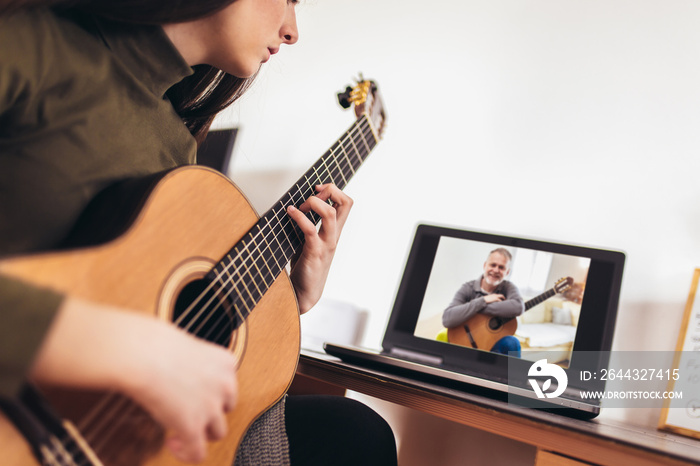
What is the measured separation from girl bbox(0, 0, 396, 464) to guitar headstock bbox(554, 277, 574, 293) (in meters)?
0.54

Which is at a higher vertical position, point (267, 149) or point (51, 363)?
point (267, 149)

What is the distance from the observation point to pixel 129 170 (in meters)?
0.64

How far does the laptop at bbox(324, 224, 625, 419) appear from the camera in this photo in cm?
93

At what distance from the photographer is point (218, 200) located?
63 centimetres

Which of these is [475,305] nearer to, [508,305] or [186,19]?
[508,305]

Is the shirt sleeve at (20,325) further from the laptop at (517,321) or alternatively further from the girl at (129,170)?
the laptop at (517,321)

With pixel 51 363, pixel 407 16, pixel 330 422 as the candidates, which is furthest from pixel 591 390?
pixel 407 16

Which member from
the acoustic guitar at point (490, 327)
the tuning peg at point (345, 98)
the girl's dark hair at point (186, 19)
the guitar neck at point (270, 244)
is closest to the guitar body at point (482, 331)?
the acoustic guitar at point (490, 327)

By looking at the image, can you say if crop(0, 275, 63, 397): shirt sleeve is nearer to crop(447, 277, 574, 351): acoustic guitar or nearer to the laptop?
the laptop

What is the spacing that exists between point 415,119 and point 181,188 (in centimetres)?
111

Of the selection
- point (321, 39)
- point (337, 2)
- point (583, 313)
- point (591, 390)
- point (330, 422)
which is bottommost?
point (330, 422)

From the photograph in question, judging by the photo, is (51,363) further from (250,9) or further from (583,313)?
(583,313)

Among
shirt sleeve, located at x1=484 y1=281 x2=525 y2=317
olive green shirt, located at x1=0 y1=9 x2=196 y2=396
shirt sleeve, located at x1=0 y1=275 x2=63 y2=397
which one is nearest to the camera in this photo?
shirt sleeve, located at x1=0 y1=275 x2=63 y2=397

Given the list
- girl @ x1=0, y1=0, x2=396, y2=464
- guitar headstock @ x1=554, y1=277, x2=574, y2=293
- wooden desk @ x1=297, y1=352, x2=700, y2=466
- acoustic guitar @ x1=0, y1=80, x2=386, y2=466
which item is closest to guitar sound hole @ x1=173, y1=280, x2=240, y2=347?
acoustic guitar @ x1=0, y1=80, x2=386, y2=466
